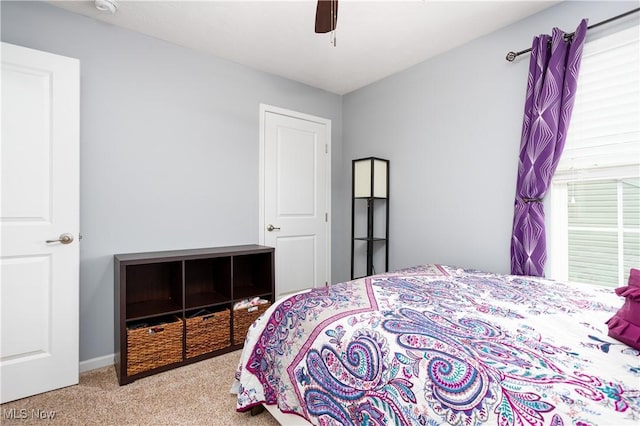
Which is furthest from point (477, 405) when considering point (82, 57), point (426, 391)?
point (82, 57)

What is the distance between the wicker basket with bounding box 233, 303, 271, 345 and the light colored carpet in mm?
355

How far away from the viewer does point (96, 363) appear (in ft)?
7.51

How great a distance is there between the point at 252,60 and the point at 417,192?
6.36 feet

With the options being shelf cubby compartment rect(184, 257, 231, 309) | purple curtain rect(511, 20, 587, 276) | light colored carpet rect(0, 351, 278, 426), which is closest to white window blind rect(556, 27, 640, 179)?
purple curtain rect(511, 20, 587, 276)

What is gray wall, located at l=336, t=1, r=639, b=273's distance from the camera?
2.28m

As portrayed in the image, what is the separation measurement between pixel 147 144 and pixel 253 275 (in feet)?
4.73

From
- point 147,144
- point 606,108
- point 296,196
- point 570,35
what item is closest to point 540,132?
point 606,108

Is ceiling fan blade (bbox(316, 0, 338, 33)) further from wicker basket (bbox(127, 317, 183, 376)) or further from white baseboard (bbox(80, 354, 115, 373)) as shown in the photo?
white baseboard (bbox(80, 354, 115, 373))

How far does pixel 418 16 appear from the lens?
2225mm

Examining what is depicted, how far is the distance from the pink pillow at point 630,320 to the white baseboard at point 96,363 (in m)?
2.90

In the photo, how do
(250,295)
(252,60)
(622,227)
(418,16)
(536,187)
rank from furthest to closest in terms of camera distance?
(252,60) → (250,295) → (418,16) → (536,187) → (622,227)

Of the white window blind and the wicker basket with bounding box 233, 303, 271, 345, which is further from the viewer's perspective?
the wicker basket with bounding box 233, 303, 271, 345

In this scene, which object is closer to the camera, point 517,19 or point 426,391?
point 426,391

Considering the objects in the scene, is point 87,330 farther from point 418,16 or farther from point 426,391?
point 418,16
